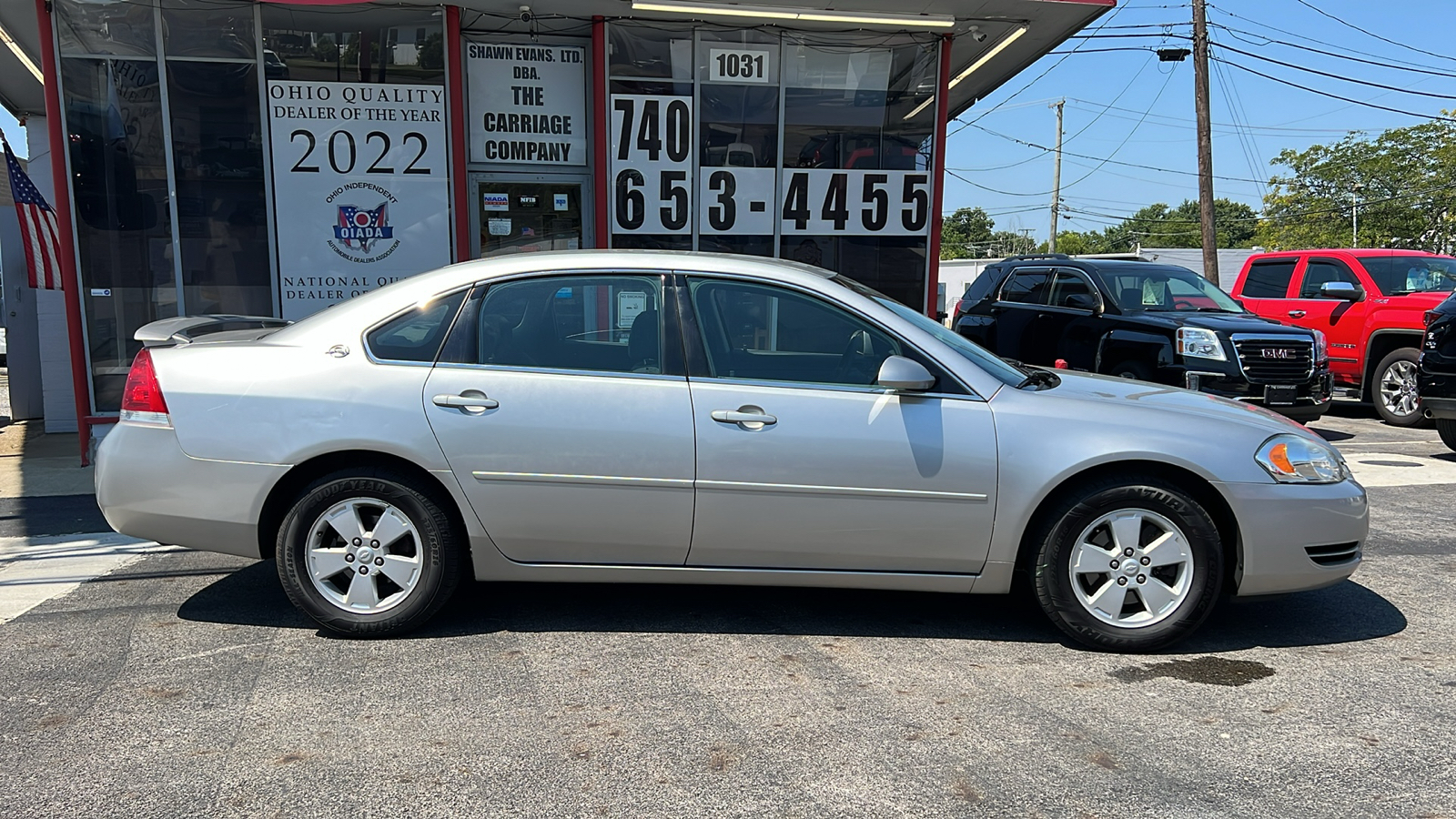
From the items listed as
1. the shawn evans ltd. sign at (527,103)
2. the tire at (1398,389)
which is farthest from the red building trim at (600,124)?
the tire at (1398,389)

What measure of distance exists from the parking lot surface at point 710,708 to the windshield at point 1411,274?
8216 millimetres

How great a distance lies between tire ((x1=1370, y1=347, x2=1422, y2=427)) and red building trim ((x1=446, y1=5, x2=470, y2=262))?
10.2m

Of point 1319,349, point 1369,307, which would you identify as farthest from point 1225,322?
point 1369,307

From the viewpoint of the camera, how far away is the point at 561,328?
433 centimetres

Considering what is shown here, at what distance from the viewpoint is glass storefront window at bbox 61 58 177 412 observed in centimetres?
860

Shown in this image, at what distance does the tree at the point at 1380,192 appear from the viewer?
42.9 meters

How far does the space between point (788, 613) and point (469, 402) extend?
1.73 m

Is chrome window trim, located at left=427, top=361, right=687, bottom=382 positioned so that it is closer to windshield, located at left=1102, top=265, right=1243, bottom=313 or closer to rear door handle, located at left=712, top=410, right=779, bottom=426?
rear door handle, located at left=712, top=410, right=779, bottom=426

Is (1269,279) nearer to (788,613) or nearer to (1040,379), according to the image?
(1040,379)

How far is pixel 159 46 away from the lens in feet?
28.8

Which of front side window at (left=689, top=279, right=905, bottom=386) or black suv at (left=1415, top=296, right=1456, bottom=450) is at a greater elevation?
front side window at (left=689, top=279, right=905, bottom=386)

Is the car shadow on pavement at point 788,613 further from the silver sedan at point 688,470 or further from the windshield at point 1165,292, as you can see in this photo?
the windshield at point 1165,292

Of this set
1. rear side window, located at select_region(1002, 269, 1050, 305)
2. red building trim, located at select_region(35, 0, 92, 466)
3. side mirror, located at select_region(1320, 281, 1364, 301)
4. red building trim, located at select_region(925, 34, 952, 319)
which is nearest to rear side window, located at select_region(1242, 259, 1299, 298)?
side mirror, located at select_region(1320, 281, 1364, 301)

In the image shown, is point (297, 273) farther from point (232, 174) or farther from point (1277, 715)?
point (1277, 715)
